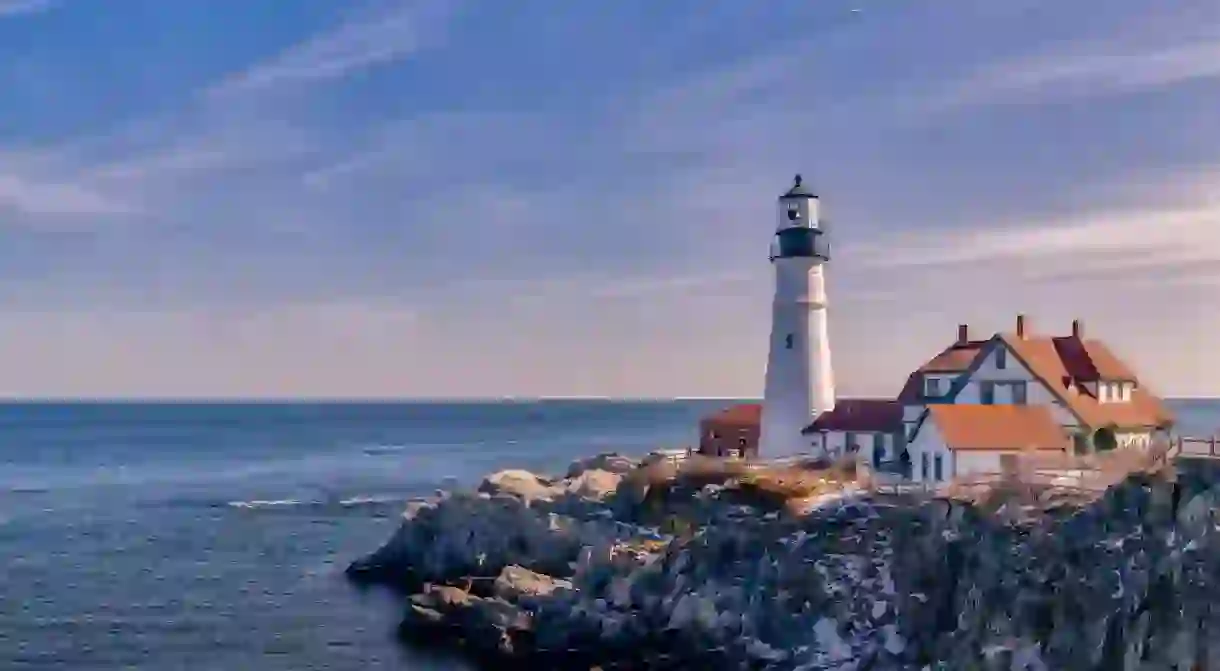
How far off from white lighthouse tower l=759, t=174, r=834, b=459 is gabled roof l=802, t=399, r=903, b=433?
2.38ft

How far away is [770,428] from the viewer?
147ft

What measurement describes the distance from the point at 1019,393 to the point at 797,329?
827 centimetres

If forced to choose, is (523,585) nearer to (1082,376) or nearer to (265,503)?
(1082,376)

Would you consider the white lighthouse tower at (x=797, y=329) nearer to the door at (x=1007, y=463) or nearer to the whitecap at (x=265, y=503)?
the door at (x=1007, y=463)

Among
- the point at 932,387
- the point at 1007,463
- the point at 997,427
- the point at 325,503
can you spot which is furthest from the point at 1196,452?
the point at 325,503

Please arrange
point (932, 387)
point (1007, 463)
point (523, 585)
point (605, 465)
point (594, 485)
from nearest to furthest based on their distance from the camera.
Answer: point (523, 585)
point (1007, 463)
point (932, 387)
point (594, 485)
point (605, 465)

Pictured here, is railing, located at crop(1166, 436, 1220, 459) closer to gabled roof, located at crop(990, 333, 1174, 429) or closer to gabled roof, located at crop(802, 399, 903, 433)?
gabled roof, located at crop(990, 333, 1174, 429)

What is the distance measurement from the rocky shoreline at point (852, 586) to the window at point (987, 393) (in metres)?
6.25

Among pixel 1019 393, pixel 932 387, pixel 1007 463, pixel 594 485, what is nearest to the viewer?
pixel 1007 463

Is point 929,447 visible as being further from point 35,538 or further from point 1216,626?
point 35,538

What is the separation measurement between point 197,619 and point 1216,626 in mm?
29719

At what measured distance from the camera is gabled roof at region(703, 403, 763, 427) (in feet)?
164

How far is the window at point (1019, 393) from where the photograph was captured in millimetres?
38719

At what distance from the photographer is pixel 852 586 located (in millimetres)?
29500
